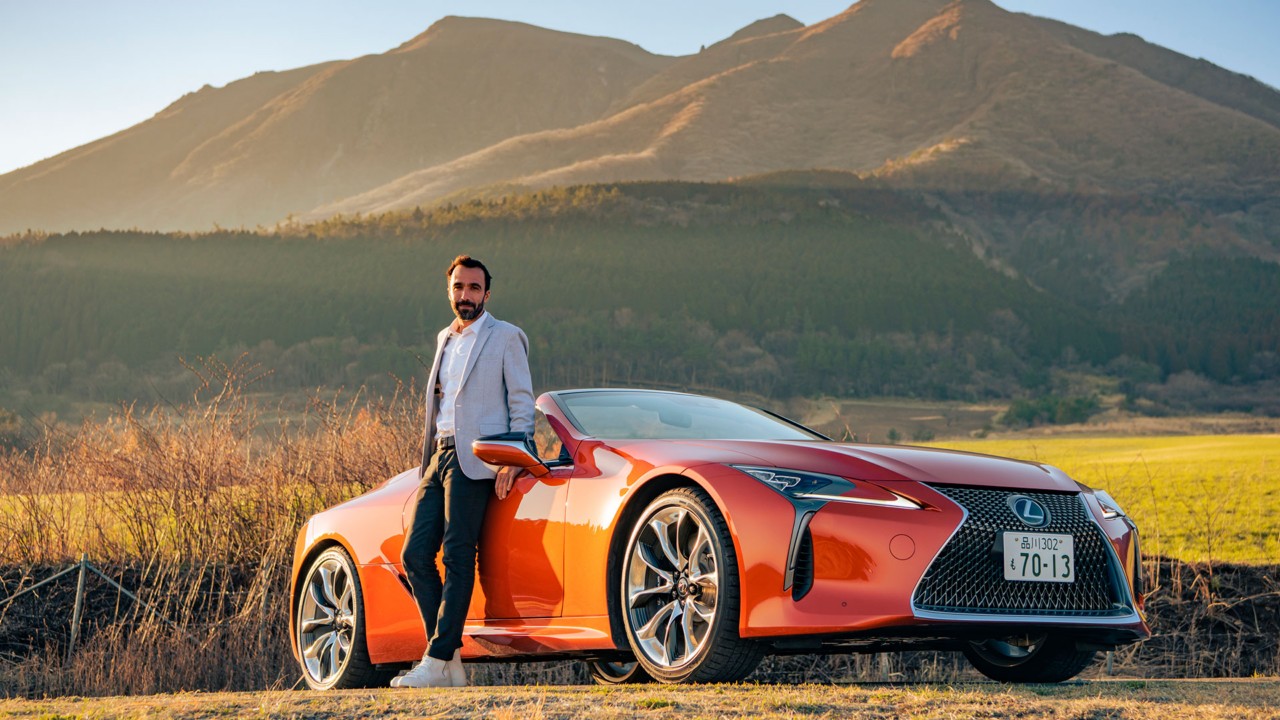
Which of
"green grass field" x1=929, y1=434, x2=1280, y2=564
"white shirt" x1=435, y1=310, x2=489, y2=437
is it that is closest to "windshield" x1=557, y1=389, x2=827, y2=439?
"white shirt" x1=435, y1=310, x2=489, y2=437

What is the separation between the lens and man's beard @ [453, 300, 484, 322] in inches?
264

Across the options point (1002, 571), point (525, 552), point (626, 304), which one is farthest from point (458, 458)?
point (626, 304)

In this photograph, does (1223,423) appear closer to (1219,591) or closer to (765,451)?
(1219,591)

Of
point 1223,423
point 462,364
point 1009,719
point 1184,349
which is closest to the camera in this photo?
point 1009,719

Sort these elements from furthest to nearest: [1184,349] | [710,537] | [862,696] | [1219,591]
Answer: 1. [1184,349]
2. [1219,591]
3. [710,537]
4. [862,696]

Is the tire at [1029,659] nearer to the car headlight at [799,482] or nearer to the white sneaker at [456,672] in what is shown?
the car headlight at [799,482]

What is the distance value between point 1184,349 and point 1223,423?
61.9 ft

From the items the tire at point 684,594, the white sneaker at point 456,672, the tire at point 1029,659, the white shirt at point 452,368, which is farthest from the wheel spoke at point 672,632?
the white shirt at point 452,368

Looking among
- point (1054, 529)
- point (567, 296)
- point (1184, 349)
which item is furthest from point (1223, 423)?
point (1054, 529)

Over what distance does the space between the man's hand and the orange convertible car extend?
0.05m

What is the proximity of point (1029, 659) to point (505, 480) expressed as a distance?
2.61 meters

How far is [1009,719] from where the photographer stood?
4.69m

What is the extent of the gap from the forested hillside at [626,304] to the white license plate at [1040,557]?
341 feet

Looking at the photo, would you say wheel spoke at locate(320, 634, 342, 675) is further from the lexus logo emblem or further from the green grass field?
the green grass field
